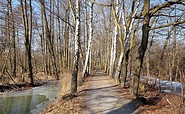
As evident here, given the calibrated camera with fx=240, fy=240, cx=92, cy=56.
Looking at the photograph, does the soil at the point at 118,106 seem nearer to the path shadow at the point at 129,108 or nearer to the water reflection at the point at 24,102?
the path shadow at the point at 129,108

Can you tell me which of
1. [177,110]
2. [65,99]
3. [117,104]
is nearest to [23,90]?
[65,99]

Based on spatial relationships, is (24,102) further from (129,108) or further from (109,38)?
(109,38)

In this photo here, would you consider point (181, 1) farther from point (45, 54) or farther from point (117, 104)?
point (45, 54)

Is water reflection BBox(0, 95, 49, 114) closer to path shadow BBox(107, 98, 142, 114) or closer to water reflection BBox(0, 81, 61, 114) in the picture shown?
water reflection BBox(0, 81, 61, 114)

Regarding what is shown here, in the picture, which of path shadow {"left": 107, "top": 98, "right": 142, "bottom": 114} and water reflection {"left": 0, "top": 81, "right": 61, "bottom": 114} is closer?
path shadow {"left": 107, "top": 98, "right": 142, "bottom": 114}

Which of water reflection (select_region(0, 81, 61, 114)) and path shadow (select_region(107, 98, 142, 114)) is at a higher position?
path shadow (select_region(107, 98, 142, 114))

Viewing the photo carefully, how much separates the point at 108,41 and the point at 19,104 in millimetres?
25593

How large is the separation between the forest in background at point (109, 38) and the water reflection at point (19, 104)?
3701 millimetres

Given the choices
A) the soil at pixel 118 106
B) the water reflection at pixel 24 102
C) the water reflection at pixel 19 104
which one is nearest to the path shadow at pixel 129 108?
the soil at pixel 118 106

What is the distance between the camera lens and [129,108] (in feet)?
31.6

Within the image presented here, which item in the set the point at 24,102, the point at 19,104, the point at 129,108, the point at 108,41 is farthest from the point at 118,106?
the point at 108,41

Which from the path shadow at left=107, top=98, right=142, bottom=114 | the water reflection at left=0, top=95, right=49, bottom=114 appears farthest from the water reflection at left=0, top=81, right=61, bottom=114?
the path shadow at left=107, top=98, right=142, bottom=114

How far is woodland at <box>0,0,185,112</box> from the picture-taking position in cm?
1245

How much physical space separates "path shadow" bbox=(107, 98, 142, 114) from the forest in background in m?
1.11
